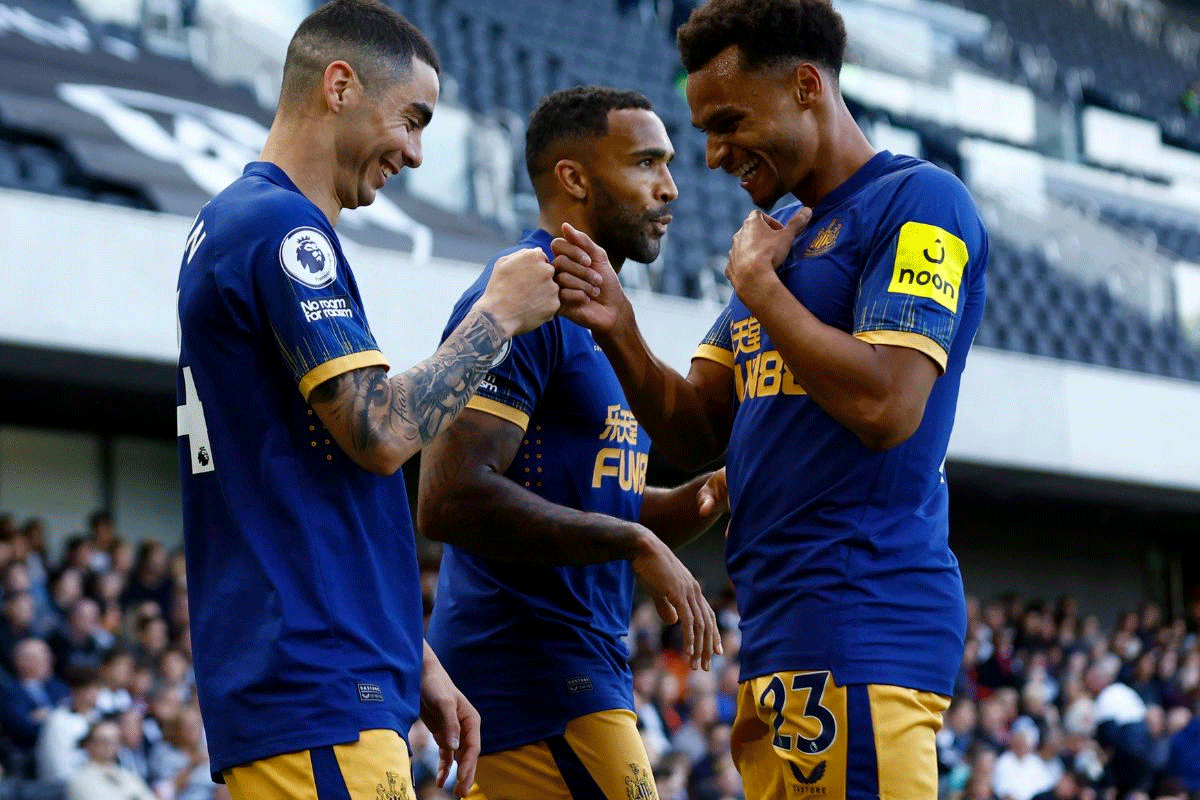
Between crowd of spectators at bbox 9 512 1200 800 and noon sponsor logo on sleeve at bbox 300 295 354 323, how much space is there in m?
4.86

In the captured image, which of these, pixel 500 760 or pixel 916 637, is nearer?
pixel 916 637

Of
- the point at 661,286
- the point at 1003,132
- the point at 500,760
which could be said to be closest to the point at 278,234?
the point at 500,760

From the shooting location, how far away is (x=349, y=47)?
2.81m

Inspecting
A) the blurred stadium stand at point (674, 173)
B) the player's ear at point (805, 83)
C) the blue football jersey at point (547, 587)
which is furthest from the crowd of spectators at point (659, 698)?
the player's ear at point (805, 83)

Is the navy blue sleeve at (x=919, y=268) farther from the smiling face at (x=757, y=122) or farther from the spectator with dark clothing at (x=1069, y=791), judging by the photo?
the spectator with dark clothing at (x=1069, y=791)

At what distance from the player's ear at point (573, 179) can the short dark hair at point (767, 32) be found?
2.81 ft

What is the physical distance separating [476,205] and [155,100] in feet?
7.60

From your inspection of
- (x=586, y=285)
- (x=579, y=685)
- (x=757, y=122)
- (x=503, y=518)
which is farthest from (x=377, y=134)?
(x=579, y=685)

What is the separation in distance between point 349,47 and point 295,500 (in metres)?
0.81

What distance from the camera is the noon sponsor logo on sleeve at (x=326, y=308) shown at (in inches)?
99.5

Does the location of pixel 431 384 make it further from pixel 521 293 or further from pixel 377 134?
pixel 377 134

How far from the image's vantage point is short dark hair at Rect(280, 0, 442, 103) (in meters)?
2.80

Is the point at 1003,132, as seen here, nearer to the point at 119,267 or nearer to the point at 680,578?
the point at 119,267

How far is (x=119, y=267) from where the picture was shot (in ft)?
32.2
